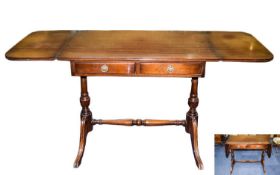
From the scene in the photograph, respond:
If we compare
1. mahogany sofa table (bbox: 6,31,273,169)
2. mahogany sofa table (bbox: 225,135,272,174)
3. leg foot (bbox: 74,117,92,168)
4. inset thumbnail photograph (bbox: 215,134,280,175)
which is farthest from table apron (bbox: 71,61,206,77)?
mahogany sofa table (bbox: 225,135,272,174)

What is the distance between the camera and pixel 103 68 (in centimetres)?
278

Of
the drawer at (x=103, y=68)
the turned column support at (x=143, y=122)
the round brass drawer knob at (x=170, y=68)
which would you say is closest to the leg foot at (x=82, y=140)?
the turned column support at (x=143, y=122)

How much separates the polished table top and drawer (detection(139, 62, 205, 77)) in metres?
0.08

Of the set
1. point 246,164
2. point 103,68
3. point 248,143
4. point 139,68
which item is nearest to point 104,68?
point 103,68

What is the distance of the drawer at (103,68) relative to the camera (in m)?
2.76

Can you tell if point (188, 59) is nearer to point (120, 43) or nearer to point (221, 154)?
point (120, 43)

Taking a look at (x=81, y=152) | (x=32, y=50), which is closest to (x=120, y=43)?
(x=32, y=50)

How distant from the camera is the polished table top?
8.71ft

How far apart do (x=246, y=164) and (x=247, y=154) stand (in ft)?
0.41

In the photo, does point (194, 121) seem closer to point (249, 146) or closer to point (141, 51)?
point (249, 146)

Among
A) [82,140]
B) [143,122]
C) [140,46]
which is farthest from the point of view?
[143,122]

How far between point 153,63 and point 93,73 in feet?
1.65

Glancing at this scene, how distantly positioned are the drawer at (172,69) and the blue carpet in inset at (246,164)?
1168 millimetres

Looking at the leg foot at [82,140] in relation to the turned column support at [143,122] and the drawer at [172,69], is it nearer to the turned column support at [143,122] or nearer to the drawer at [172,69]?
the turned column support at [143,122]
